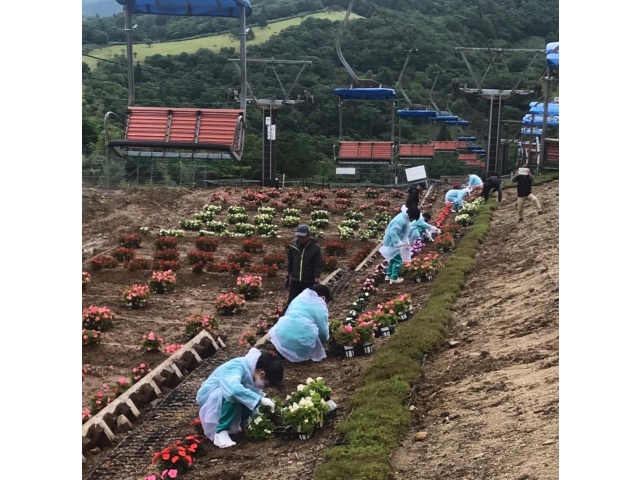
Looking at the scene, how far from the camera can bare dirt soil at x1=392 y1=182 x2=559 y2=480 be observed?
493 cm

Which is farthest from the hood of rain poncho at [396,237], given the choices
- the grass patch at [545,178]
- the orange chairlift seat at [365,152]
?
the orange chairlift seat at [365,152]

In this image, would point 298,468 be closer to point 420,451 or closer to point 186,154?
point 420,451

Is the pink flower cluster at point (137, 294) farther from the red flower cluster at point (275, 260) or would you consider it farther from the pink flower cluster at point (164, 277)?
the red flower cluster at point (275, 260)

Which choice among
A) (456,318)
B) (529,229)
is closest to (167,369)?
(456,318)

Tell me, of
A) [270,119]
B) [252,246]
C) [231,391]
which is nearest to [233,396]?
[231,391]

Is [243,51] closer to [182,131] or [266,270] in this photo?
[182,131]

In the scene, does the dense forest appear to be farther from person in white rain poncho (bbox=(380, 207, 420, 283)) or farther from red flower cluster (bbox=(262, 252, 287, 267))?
person in white rain poncho (bbox=(380, 207, 420, 283))

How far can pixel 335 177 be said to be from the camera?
119ft

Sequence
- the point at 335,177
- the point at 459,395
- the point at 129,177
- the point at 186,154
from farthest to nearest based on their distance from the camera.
Answer: 1. the point at 335,177
2. the point at 129,177
3. the point at 186,154
4. the point at 459,395

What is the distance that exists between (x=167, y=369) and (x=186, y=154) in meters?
3.56

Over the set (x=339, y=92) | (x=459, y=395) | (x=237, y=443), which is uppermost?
(x=339, y=92)

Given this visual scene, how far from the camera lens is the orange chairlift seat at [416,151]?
34562 mm

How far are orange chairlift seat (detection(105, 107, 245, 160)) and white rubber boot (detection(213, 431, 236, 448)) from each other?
468 cm

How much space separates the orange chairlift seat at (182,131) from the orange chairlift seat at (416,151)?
24.2 meters
